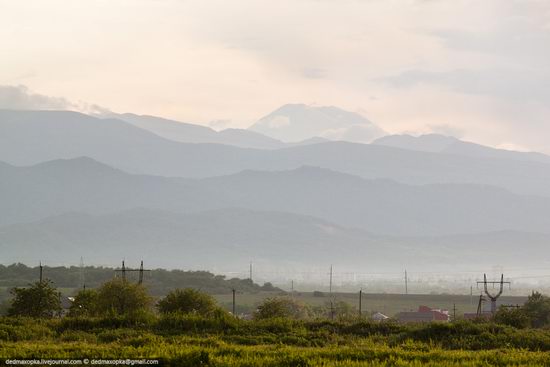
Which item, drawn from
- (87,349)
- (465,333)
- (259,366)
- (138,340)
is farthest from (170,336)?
(465,333)

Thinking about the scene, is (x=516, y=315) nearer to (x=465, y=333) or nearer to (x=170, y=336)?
(x=465, y=333)

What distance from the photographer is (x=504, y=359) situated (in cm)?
3097

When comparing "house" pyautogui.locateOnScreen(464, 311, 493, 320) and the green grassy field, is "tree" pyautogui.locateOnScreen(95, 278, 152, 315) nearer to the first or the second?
the green grassy field

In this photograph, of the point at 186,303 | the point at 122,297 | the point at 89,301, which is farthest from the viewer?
the point at 89,301

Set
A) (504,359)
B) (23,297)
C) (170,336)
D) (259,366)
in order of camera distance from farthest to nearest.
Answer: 1. (23,297)
2. (170,336)
3. (504,359)
4. (259,366)

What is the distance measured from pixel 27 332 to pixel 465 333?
17661 mm

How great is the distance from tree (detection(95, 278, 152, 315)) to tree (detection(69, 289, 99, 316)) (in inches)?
12.6

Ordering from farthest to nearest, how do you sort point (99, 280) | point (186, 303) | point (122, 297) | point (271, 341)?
point (99, 280), point (122, 297), point (186, 303), point (271, 341)

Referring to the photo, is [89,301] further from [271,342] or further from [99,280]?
[99,280]

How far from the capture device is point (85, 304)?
6200 cm

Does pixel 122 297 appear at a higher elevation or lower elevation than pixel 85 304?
higher

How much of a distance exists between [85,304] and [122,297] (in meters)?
2.83

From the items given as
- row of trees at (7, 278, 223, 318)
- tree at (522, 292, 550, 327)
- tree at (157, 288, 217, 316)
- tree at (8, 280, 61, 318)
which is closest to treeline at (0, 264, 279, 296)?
tree at (522, 292, 550, 327)

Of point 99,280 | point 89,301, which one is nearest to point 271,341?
point 89,301
